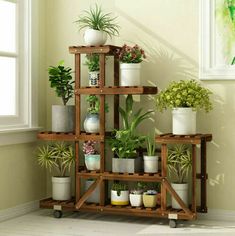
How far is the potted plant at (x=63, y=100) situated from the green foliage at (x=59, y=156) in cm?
16

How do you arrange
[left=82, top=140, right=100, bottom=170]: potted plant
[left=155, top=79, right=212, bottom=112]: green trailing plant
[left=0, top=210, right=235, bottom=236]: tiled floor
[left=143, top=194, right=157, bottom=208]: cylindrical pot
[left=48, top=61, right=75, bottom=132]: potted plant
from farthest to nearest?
[left=48, top=61, right=75, bottom=132]: potted plant < [left=82, top=140, right=100, bottom=170]: potted plant < [left=143, top=194, right=157, bottom=208]: cylindrical pot < [left=155, top=79, right=212, bottom=112]: green trailing plant < [left=0, top=210, right=235, bottom=236]: tiled floor

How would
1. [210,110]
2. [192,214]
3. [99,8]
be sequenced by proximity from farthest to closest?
1. [99,8]
2. [210,110]
3. [192,214]

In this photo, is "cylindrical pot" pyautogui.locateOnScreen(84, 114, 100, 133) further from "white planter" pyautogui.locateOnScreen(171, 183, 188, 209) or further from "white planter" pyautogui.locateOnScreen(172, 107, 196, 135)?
"white planter" pyautogui.locateOnScreen(171, 183, 188, 209)

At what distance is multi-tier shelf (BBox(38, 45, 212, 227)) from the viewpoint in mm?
4133

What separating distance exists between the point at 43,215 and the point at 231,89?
1769 millimetres

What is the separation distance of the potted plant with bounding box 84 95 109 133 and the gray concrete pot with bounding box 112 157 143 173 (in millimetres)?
286

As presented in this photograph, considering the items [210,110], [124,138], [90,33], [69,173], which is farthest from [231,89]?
[69,173]

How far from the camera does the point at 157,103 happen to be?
4.32m

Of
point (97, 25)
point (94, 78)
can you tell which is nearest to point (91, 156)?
point (94, 78)

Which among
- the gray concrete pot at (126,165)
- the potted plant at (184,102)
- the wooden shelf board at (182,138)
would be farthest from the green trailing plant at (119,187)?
the potted plant at (184,102)

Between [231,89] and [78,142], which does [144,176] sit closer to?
[78,142]

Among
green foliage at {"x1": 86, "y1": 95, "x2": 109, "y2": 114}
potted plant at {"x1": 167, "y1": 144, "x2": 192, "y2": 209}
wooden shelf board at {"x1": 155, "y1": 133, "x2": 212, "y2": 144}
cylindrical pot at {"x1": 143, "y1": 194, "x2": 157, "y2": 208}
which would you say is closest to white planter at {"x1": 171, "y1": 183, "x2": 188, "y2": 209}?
potted plant at {"x1": 167, "y1": 144, "x2": 192, "y2": 209}

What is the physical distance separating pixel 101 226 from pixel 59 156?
28.1 inches

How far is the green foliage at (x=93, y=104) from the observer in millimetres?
4453
